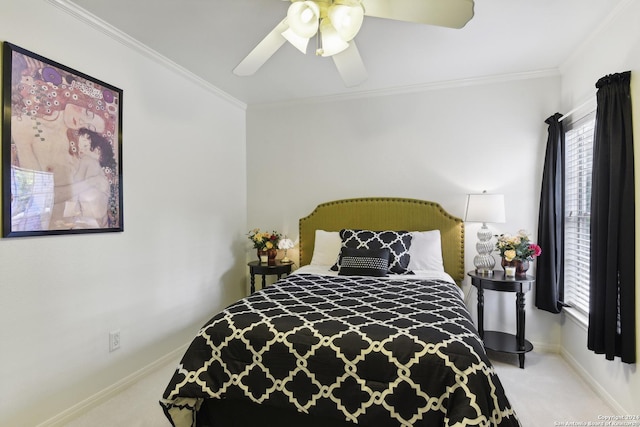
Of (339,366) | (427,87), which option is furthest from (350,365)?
(427,87)

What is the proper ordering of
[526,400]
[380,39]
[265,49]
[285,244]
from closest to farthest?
[265,49], [526,400], [380,39], [285,244]

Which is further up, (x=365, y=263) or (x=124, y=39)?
(x=124, y=39)

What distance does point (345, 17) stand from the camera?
1554 mm

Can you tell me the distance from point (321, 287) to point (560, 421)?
1.66 metres

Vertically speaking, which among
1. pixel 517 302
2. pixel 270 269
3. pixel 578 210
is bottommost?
pixel 517 302

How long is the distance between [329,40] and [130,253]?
2.04 meters

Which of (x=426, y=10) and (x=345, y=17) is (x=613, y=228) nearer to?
(x=426, y=10)

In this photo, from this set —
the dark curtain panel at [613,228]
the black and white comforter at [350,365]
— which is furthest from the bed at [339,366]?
the dark curtain panel at [613,228]

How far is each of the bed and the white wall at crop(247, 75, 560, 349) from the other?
1.39 m

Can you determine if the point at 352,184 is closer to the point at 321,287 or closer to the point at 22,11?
the point at 321,287

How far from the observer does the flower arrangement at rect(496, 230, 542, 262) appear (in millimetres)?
2826

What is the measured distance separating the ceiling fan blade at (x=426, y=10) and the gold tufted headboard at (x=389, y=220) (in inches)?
79.8

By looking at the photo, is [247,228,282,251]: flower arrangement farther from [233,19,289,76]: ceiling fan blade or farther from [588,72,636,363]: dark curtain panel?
[588,72,636,363]: dark curtain panel

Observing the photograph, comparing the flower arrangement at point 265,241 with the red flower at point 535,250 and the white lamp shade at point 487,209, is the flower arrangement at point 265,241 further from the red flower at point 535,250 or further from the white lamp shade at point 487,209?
the red flower at point 535,250
